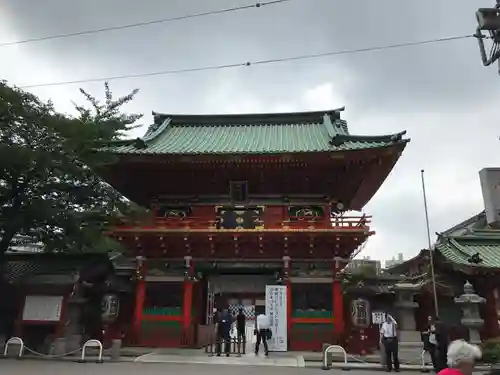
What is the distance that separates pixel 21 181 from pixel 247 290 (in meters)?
10.5

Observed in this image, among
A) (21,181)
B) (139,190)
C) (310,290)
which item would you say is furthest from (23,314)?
(310,290)

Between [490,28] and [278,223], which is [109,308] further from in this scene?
[490,28]

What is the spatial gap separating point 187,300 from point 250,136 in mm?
9289

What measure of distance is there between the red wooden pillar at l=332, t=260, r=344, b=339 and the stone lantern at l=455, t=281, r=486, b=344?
4.37 meters

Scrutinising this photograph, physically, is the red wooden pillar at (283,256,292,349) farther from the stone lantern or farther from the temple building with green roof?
the stone lantern

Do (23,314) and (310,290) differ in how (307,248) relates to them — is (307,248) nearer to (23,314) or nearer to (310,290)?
(310,290)

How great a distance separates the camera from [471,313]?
1586cm

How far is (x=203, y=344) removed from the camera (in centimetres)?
1817

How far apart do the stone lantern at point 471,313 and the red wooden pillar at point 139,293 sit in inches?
487

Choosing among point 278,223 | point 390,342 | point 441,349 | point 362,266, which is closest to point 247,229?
point 278,223

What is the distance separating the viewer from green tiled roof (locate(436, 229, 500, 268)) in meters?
17.9

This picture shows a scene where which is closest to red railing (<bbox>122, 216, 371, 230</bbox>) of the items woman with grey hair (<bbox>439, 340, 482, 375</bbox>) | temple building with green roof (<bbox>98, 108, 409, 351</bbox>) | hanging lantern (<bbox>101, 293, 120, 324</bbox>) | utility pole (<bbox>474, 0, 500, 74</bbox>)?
temple building with green roof (<bbox>98, 108, 409, 351</bbox>)

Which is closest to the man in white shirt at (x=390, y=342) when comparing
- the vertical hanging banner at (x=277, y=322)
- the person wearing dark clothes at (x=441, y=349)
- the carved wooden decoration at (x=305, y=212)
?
the person wearing dark clothes at (x=441, y=349)

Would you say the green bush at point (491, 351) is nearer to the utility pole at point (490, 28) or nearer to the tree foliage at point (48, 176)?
the utility pole at point (490, 28)
